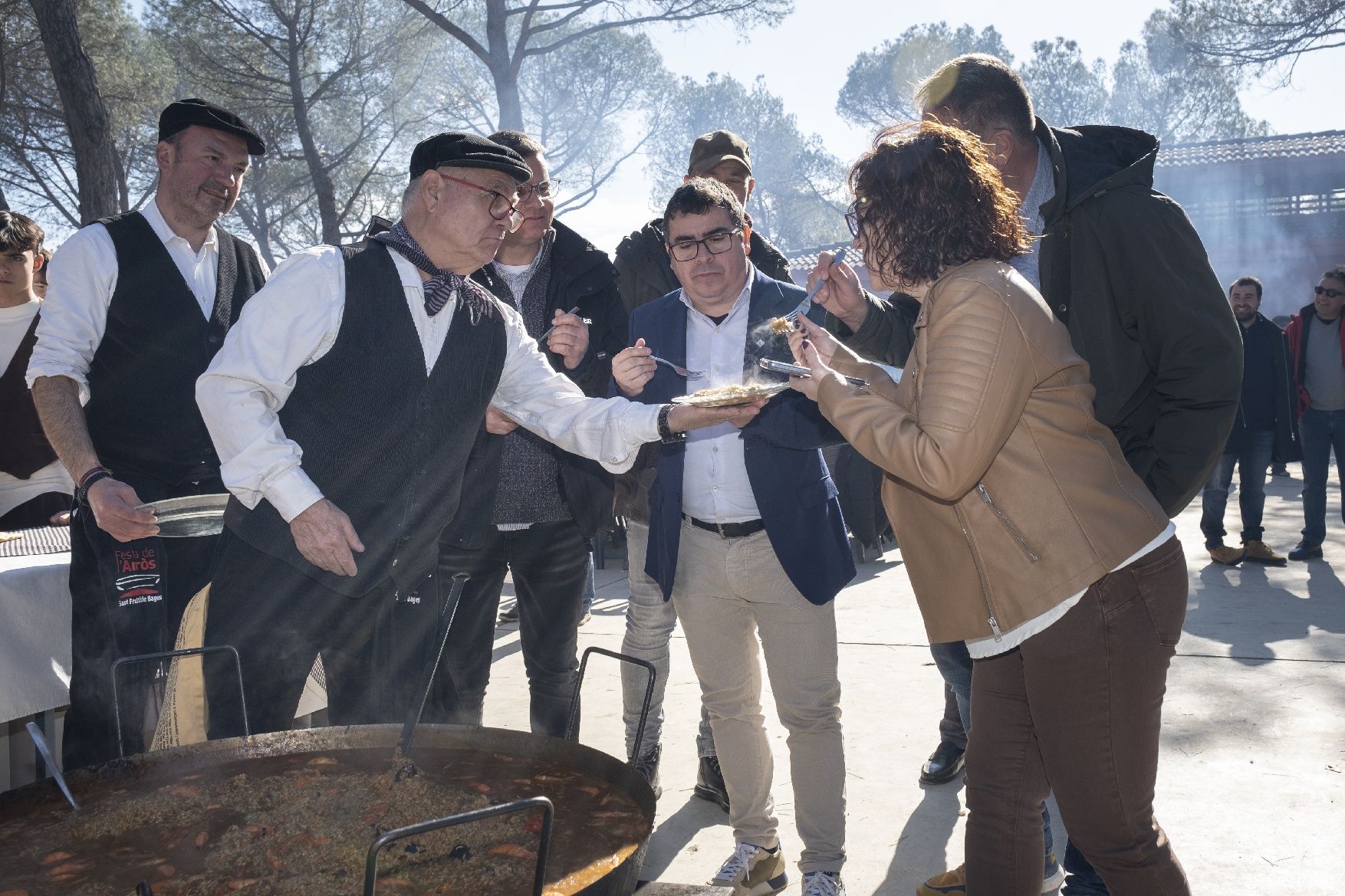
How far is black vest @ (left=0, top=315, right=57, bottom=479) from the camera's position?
3.82 m

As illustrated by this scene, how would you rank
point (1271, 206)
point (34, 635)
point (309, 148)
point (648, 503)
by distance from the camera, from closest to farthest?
point (34, 635)
point (648, 503)
point (309, 148)
point (1271, 206)

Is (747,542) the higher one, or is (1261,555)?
(747,542)

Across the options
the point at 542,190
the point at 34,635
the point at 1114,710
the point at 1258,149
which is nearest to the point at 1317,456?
the point at 542,190

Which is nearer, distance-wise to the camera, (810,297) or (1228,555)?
(810,297)

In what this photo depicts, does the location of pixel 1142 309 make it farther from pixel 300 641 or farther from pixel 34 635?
pixel 34 635

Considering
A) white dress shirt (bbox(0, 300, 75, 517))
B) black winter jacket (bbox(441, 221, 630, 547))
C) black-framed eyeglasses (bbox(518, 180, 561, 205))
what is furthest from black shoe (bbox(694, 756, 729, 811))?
white dress shirt (bbox(0, 300, 75, 517))

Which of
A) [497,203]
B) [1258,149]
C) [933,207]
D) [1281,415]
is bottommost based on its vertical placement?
[1281,415]

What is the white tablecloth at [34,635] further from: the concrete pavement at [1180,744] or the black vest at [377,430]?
the concrete pavement at [1180,744]

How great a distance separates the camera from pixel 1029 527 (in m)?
1.92

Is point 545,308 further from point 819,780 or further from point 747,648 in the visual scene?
point 819,780

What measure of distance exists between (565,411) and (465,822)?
162 cm

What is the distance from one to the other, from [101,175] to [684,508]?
5.96 m

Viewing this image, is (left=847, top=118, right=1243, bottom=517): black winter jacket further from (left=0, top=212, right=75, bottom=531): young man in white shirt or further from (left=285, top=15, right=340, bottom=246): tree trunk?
(left=285, top=15, right=340, bottom=246): tree trunk

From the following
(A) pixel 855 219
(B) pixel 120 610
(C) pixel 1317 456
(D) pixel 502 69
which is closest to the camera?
(A) pixel 855 219
